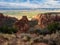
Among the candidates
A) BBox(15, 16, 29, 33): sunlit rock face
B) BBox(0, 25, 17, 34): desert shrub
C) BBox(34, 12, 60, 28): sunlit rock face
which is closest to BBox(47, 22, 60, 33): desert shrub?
BBox(34, 12, 60, 28): sunlit rock face

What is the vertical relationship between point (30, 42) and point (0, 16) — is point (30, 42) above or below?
below

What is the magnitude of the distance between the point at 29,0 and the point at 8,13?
335 mm

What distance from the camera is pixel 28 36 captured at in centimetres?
236

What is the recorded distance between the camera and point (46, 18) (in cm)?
250

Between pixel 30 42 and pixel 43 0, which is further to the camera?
pixel 43 0

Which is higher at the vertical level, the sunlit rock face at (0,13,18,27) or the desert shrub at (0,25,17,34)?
the sunlit rock face at (0,13,18,27)

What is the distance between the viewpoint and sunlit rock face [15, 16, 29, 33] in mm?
2447

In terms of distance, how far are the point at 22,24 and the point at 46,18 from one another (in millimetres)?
338

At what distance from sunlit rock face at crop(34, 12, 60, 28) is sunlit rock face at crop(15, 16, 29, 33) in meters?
0.15

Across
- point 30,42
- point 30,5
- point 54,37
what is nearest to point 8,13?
point 30,5

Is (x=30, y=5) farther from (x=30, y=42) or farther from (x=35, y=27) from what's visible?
(x=30, y=42)

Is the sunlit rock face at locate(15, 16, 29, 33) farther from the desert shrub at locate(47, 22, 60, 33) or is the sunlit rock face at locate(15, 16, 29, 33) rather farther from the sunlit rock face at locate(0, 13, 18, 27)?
the desert shrub at locate(47, 22, 60, 33)

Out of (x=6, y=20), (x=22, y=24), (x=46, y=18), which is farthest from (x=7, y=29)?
(x=46, y=18)

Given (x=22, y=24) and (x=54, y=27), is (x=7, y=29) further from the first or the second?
(x=54, y=27)
